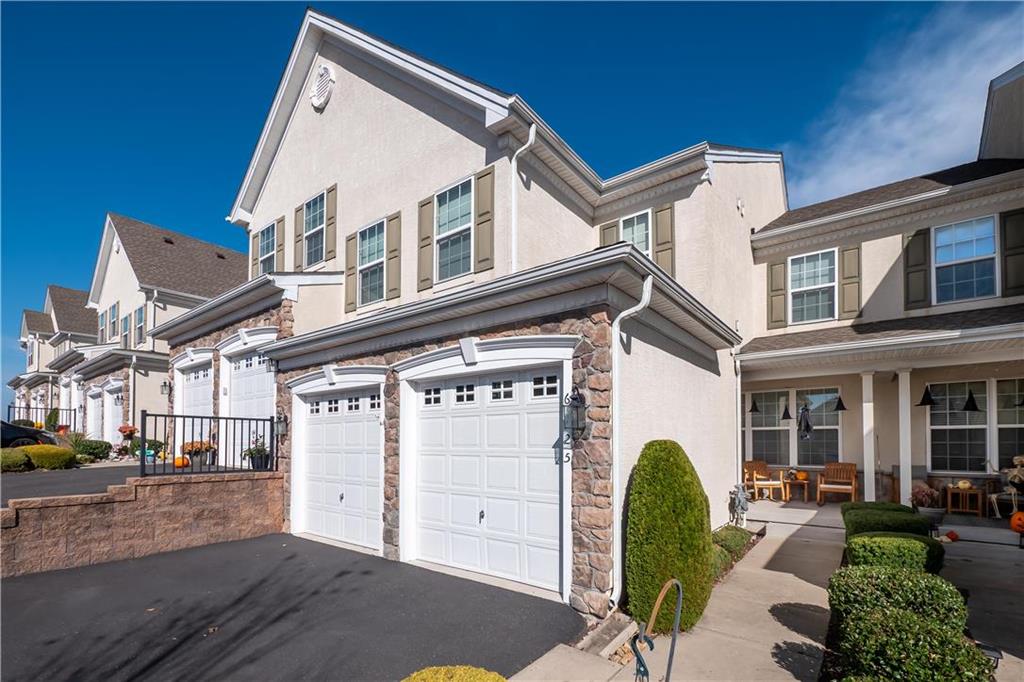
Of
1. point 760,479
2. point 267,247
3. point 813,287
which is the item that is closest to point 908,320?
point 813,287

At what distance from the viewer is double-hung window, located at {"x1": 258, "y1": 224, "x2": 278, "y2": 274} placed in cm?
1348

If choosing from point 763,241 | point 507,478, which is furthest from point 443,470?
point 763,241

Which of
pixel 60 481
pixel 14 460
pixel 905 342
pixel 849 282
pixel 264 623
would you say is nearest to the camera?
pixel 264 623

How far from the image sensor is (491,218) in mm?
8805

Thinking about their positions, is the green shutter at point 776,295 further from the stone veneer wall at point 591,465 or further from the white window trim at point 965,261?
the stone veneer wall at point 591,465

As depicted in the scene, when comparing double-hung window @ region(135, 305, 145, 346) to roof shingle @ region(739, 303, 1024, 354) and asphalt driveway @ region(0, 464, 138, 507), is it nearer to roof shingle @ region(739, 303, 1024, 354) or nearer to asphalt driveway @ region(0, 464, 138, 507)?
asphalt driveway @ region(0, 464, 138, 507)

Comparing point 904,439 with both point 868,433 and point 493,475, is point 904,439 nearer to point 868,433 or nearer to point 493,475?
point 868,433

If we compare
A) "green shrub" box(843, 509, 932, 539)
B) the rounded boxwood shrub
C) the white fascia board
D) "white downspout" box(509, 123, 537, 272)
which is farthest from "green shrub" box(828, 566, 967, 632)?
the white fascia board

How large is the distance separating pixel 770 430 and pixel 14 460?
18.5m

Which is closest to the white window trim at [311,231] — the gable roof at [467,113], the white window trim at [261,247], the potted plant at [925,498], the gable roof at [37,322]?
the white window trim at [261,247]

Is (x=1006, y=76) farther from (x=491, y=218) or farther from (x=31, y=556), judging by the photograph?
(x=31, y=556)

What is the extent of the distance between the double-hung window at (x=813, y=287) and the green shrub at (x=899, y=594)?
8.80m

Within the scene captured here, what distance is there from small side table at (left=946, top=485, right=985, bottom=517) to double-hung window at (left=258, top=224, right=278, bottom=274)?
1609 centimetres

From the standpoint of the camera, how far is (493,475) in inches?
274
